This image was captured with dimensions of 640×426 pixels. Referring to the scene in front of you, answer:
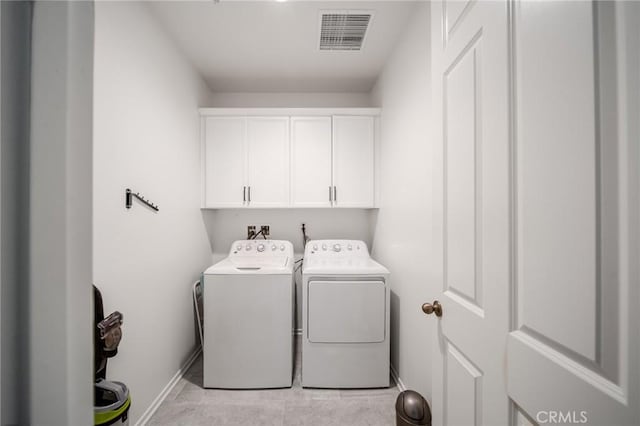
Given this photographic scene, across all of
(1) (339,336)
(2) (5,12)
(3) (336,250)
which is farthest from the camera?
(3) (336,250)

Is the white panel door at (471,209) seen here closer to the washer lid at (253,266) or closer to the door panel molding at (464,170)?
the door panel molding at (464,170)

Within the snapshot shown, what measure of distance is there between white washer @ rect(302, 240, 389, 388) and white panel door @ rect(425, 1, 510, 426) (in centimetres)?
94

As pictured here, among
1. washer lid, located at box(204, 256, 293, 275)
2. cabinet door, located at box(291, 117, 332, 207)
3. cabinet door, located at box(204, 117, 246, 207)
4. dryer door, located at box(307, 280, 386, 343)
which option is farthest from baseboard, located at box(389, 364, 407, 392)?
cabinet door, located at box(204, 117, 246, 207)

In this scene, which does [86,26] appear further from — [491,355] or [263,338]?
[263,338]

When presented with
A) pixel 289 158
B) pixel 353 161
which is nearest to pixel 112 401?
pixel 289 158

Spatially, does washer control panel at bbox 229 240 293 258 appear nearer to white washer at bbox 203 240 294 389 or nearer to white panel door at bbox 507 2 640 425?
white washer at bbox 203 240 294 389

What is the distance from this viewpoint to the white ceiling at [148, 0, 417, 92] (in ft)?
5.66

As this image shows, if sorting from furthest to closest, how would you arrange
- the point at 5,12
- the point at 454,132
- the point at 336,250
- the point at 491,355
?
1. the point at 336,250
2. the point at 454,132
3. the point at 491,355
4. the point at 5,12

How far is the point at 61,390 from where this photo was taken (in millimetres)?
307

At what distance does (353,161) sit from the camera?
2611 mm

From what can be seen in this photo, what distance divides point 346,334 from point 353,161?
5.18 ft

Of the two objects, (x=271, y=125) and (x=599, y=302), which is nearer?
(x=599, y=302)

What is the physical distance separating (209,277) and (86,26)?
1919 millimetres

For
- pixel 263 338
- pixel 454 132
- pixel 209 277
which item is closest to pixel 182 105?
pixel 209 277
